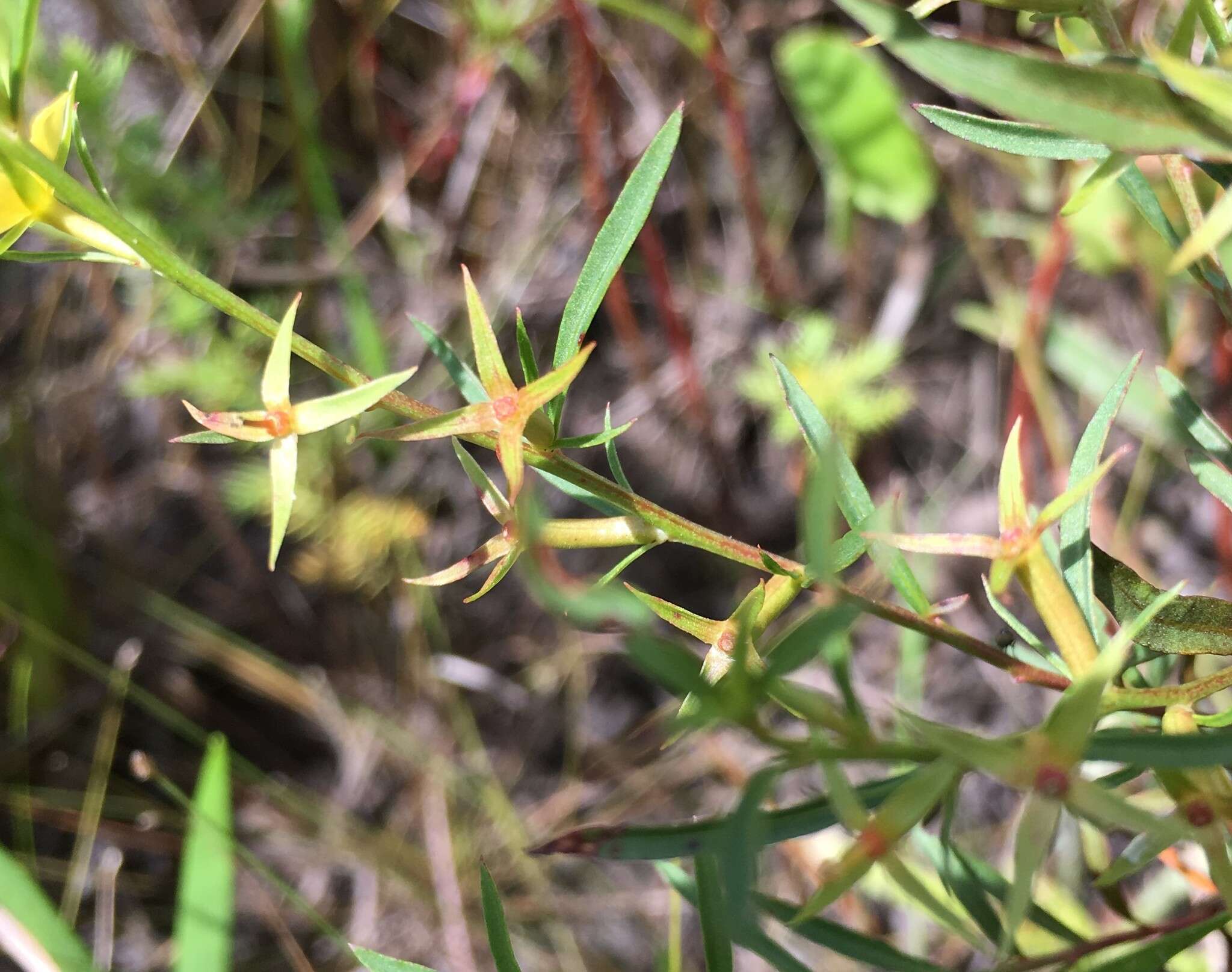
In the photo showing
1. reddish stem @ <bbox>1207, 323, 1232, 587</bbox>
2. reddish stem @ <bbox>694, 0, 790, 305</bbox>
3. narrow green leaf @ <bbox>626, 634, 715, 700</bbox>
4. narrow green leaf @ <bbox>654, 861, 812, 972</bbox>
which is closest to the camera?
narrow green leaf @ <bbox>626, 634, 715, 700</bbox>

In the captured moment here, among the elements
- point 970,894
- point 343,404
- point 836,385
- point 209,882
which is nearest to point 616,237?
point 343,404

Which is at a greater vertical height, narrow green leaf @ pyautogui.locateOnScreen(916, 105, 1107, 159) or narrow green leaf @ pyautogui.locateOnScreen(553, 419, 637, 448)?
narrow green leaf @ pyautogui.locateOnScreen(916, 105, 1107, 159)

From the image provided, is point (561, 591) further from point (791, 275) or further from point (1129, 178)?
point (791, 275)

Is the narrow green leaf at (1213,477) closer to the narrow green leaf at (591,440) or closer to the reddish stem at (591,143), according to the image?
the narrow green leaf at (591,440)

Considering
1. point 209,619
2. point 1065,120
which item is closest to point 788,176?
point 209,619

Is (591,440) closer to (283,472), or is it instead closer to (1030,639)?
(283,472)

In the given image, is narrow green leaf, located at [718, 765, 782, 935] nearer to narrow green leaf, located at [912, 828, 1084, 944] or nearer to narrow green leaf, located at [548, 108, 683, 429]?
narrow green leaf, located at [548, 108, 683, 429]

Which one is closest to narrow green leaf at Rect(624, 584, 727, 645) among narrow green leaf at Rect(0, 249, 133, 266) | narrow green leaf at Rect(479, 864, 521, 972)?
narrow green leaf at Rect(479, 864, 521, 972)
